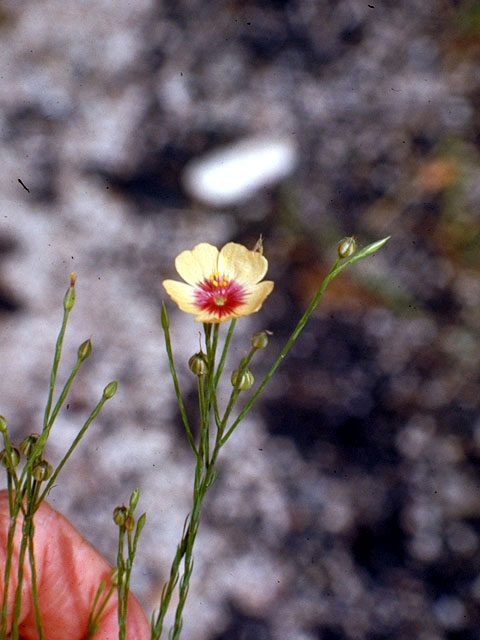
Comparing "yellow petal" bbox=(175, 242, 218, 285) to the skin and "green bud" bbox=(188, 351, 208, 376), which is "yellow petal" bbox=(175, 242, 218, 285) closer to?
"green bud" bbox=(188, 351, 208, 376)

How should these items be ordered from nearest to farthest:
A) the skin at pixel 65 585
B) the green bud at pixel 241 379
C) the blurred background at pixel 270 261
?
the green bud at pixel 241 379, the skin at pixel 65 585, the blurred background at pixel 270 261

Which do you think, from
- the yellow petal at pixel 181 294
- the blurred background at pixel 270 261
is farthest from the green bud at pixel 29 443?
the blurred background at pixel 270 261

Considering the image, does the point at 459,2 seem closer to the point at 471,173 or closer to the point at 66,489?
the point at 471,173

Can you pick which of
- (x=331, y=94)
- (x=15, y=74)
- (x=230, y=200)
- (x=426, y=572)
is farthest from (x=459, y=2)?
(x=426, y=572)

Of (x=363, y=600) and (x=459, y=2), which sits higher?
(x=459, y=2)

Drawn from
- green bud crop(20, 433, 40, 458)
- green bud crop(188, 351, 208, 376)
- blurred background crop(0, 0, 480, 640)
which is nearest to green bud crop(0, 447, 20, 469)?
green bud crop(20, 433, 40, 458)

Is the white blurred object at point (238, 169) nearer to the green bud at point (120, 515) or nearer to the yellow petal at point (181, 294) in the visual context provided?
the yellow petal at point (181, 294)
